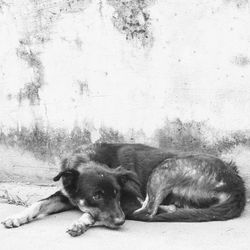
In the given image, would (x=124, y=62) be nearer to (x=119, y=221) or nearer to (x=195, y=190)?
(x=195, y=190)

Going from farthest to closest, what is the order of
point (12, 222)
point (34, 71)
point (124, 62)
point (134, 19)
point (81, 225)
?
point (34, 71) → point (124, 62) → point (134, 19) → point (12, 222) → point (81, 225)

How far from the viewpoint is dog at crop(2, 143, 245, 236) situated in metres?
5.89

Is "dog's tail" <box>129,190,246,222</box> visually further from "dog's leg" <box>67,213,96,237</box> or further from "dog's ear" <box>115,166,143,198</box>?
"dog's leg" <box>67,213,96,237</box>

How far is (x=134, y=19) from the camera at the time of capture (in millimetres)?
7047

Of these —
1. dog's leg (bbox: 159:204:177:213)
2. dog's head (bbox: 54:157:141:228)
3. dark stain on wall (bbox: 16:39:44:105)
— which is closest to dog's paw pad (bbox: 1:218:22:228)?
dog's head (bbox: 54:157:141:228)

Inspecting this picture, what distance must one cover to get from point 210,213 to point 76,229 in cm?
130

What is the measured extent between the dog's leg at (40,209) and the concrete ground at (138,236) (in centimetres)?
7

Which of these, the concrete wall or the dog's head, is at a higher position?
the concrete wall

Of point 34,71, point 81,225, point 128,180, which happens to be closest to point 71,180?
point 128,180

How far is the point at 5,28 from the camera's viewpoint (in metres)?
7.73

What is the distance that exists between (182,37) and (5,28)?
91.2 inches

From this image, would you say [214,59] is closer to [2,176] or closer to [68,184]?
[68,184]

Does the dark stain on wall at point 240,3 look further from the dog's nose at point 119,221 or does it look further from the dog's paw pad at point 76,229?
the dog's paw pad at point 76,229

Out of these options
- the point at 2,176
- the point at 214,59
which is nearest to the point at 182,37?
the point at 214,59
